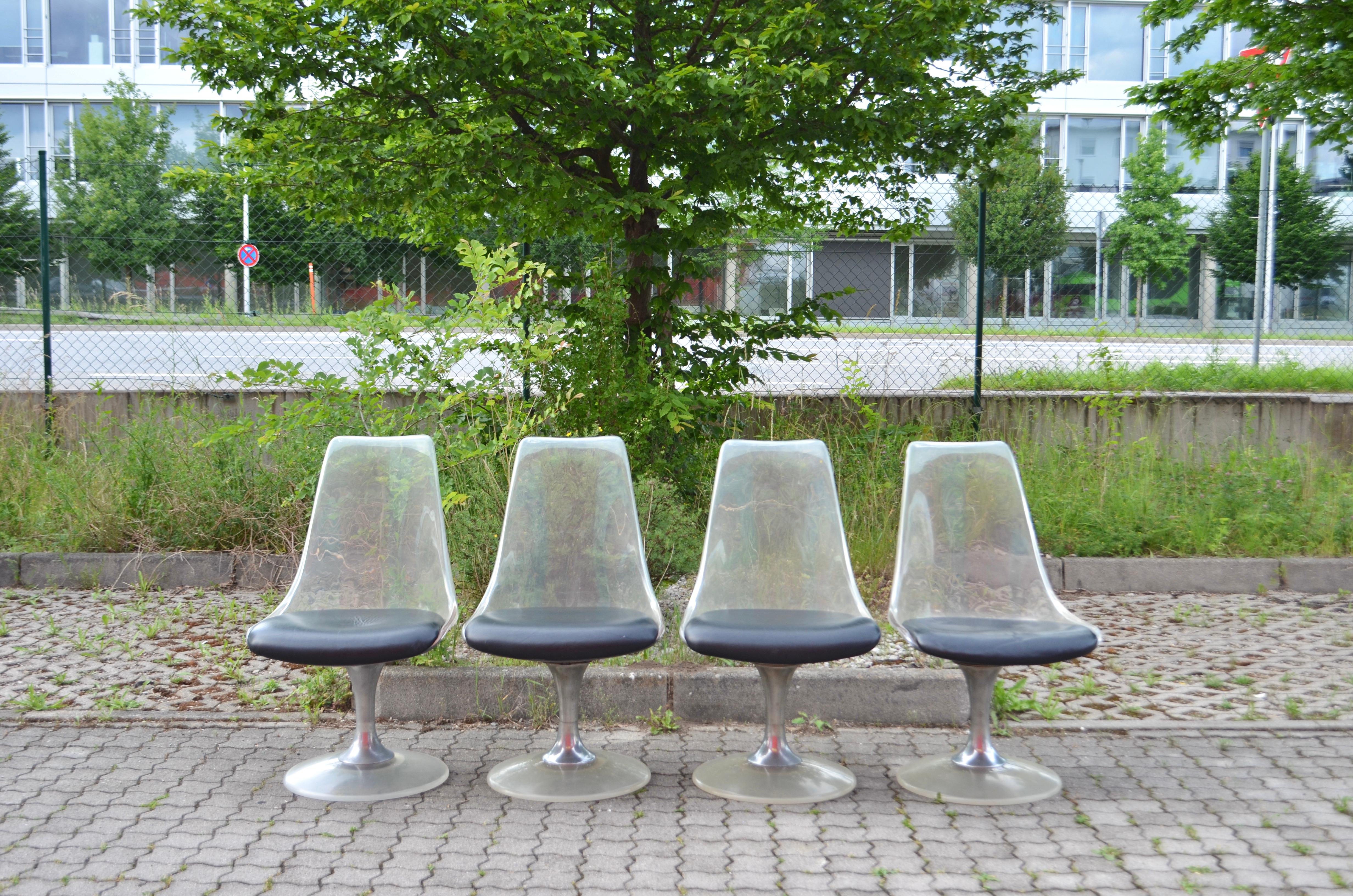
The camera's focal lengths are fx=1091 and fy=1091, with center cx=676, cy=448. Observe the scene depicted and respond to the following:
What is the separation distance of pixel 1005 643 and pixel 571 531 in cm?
162

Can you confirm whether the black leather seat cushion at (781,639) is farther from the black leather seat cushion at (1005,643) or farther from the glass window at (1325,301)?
the glass window at (1325,301)

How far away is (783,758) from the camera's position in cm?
375

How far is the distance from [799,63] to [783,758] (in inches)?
124

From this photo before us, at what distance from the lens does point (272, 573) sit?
618cm

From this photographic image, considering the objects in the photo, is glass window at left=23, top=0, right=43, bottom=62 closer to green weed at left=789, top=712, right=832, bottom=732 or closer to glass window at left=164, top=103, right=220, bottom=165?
glass window at left=164, top=103, right=220, bottom=165

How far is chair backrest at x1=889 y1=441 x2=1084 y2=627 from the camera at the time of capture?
398 cm

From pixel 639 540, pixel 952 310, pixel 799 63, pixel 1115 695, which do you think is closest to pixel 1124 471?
pixel 952 310

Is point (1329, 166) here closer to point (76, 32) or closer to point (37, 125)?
point (76, 32)

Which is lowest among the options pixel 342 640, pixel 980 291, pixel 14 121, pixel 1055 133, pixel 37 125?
pixel 342 640

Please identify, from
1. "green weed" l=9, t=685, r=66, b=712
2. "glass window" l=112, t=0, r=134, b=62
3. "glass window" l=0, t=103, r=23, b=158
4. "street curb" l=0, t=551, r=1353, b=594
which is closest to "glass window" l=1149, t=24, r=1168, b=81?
"street curb" l=0, t=551, r=1353, b=594

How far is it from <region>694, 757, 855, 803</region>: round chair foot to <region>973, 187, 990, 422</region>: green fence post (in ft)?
14.3

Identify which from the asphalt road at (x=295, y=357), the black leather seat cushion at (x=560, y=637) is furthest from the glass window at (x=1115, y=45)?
the black leather seat cushion at (x=560, y=637)

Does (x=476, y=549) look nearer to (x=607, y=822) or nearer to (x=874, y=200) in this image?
(x=607, y=822)

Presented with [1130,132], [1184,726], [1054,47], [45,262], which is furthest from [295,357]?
[1130,132]
